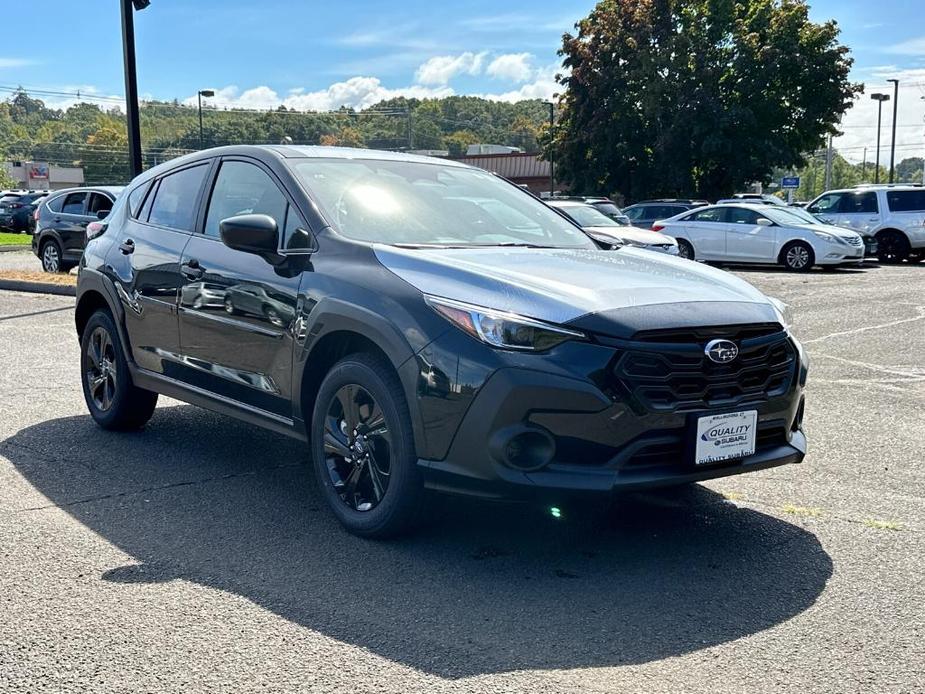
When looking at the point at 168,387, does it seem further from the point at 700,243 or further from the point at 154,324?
the point at 700,243

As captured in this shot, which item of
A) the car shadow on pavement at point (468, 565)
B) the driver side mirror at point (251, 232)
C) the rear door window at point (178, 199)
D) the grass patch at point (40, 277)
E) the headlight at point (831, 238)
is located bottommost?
the car shadow on pavement at point (468, 565)

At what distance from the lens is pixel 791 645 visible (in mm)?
3432

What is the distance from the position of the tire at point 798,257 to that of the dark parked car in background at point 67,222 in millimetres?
13560

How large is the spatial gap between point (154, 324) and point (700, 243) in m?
18.6

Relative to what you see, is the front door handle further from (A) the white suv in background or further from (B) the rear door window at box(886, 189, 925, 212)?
(B) the rear door window at box(886, 189, 925, 212)

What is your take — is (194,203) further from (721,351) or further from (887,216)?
(887,216)

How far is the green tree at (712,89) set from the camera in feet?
131

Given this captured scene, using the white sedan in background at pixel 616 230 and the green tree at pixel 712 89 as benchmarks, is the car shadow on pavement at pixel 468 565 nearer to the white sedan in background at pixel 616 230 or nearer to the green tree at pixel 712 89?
the white sedan in background at pixel 616 230

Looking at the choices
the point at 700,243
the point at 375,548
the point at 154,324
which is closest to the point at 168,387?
the point at 154,324

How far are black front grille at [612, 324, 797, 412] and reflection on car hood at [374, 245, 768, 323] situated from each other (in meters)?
0.18

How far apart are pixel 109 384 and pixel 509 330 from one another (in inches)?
145

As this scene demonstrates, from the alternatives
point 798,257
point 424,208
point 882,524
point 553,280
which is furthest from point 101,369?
point 798,257

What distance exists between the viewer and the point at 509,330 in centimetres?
388

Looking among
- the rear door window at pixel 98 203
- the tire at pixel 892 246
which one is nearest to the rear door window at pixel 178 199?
the rear door window at pixel 98 203
